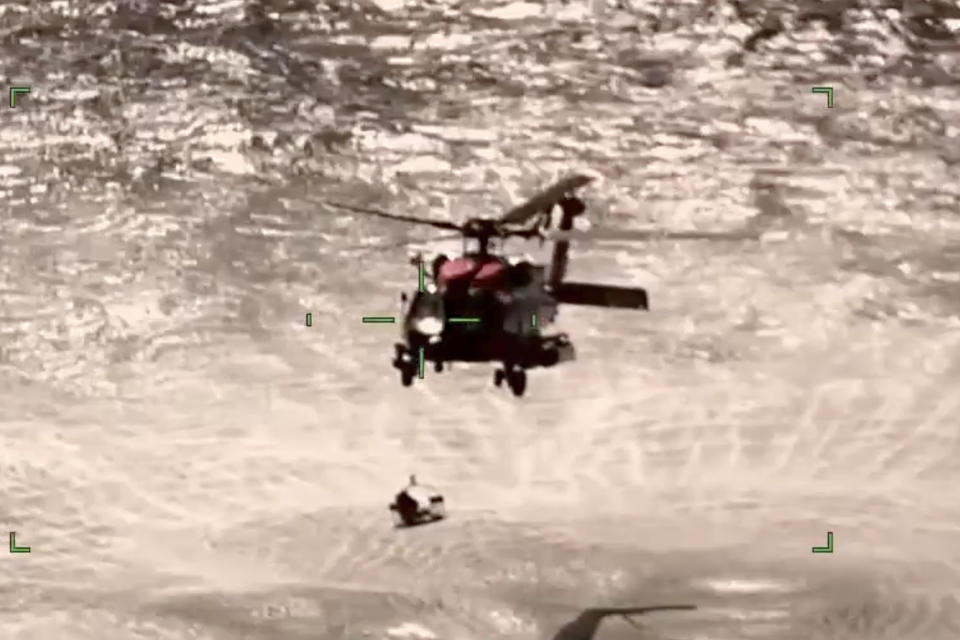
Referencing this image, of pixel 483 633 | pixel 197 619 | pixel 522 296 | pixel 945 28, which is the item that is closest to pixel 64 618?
pixel 197 619

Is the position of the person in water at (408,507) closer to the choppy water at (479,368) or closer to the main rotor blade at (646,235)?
the choppy water at (479,368)

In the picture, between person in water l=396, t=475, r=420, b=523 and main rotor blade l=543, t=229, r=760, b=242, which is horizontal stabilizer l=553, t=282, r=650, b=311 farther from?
person in water l=396, t=475, r=420, b=523

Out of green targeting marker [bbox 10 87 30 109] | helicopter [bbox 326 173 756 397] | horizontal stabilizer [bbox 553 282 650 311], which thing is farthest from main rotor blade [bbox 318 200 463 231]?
green targeting marker [bbox 10 87 30 109]

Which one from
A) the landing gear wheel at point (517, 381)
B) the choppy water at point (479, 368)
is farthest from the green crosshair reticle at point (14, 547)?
the landing gear wheel at point (517, 381)

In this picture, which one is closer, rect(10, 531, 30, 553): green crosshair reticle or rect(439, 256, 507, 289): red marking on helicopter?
rect(439, 256, 507, 289): red marking on helicopter

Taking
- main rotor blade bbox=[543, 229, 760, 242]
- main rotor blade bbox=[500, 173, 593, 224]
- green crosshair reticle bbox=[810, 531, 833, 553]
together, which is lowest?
green crosshair reticle bbox=[810, 531, 833, 553]

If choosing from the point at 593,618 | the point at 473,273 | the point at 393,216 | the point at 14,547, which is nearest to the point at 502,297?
the point at 473,273

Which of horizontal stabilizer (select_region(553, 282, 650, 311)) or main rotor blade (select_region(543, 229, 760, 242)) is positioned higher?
main rotor blade (select_region(543, 229, 760, 242))
